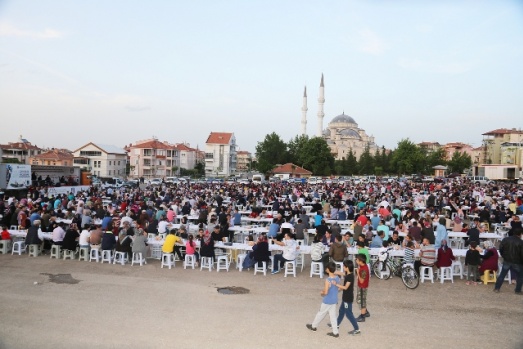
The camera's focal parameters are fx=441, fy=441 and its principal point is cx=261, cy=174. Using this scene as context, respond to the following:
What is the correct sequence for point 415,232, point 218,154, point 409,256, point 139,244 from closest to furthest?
point 409,256, point 139,244, point 415,232, point 218,154

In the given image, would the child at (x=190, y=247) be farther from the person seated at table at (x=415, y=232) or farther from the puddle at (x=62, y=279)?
the person seated at table at (x=415, y=232)

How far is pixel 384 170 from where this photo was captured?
96.2 metres

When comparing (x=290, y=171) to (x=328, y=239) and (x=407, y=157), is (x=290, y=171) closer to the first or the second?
(x=407, y=157)

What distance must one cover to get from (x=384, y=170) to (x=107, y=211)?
8521 cm

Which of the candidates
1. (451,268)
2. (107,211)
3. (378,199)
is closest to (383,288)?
(451,268)

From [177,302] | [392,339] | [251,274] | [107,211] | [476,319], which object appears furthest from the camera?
[107,211]

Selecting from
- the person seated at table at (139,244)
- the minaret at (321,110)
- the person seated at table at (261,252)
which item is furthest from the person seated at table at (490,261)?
the minaret at (321,110)

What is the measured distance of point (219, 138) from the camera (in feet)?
303

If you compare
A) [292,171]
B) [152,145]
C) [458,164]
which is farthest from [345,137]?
[152,145]

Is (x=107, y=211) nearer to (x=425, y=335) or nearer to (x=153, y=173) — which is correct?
(x=425, y=335)

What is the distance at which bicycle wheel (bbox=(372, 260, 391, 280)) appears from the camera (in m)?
10.6

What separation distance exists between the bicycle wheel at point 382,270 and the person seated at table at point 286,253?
202 cm

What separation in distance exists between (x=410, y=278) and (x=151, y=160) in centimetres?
7918

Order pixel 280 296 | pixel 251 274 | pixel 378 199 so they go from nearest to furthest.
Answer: pixel 280 296 < pixel 251 274 < pixel 378 199
